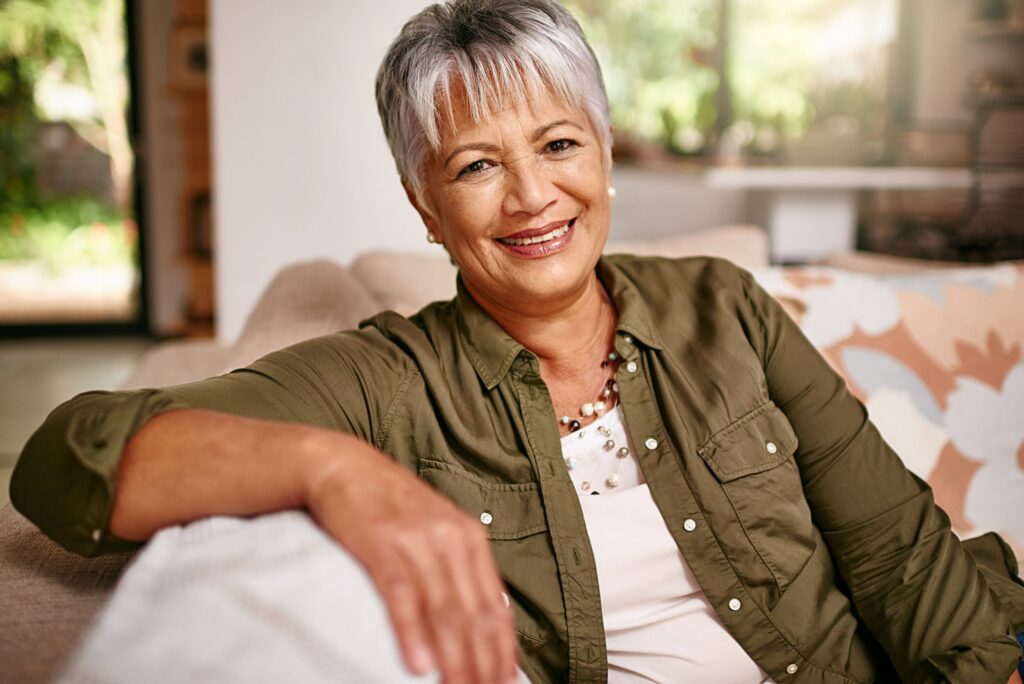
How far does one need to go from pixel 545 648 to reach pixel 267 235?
2.59 m

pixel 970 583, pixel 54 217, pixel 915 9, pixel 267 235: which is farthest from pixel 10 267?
pixel 970 583

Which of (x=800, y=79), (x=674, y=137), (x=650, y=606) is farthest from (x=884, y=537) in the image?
(x=800, y=79)

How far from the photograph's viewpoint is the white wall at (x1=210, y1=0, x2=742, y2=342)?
3383 mm

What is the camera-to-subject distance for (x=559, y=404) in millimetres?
1350

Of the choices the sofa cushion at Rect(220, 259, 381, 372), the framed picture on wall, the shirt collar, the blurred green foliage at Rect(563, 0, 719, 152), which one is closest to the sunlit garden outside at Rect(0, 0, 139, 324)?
the framed picture on wall

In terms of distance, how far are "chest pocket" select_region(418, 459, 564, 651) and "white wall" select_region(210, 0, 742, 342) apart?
2342 millimetres

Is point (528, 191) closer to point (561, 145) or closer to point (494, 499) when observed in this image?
point (561, 145)

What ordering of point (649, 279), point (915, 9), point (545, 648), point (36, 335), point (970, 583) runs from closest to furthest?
point (545, 648) < point (970, 583) < point (649, 279) < point (915, 9) < point (36, 335)

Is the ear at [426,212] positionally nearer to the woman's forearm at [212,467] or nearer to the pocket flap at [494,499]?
the pocket flap at [494,499]

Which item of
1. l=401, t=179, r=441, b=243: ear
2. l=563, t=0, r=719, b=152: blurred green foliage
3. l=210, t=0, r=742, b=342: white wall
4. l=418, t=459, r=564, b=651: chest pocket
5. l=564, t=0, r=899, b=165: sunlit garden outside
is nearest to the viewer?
l=418, t=459, r=564, b=651: chest pocket

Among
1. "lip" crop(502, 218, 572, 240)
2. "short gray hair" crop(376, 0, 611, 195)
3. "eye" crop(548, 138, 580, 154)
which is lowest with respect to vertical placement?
"lip" crop(502, 218, 572, 240)

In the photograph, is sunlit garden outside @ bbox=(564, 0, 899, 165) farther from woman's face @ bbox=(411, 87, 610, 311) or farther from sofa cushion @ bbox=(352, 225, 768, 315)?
woman's face @ bbox=(411, 87, 610, 311)

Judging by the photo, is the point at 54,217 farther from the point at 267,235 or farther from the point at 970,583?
the point at 970,583

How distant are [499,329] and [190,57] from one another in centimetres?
536
